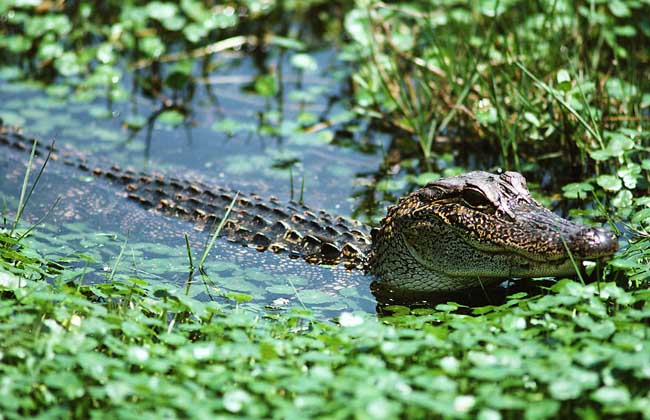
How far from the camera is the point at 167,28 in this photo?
367 inches

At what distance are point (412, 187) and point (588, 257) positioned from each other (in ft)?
8.54

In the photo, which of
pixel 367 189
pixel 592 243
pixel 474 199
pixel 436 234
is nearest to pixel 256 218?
pixel 367 189

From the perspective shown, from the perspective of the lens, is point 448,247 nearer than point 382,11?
Yes

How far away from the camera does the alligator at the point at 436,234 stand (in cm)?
482

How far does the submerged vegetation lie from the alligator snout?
0.60 ft

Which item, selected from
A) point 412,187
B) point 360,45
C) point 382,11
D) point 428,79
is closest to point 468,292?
point 412,187

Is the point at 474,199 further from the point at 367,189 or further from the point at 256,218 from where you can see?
the point at 367,189

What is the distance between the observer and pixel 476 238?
5.04 meters

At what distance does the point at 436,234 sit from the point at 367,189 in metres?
1.96

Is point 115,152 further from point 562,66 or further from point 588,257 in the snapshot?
point 588,257

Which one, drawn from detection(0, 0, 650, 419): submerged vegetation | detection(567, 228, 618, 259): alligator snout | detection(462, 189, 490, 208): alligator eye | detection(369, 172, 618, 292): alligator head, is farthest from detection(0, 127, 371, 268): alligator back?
detection(567, 228, 618, 259): alligator snout

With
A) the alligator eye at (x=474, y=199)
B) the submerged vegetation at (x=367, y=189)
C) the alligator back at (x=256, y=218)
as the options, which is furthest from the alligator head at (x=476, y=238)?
the alligator back at (x=256, y=218)

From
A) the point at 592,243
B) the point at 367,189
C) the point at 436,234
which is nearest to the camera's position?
the point at 592,243

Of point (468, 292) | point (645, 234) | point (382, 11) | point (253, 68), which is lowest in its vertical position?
point (468, 292)
